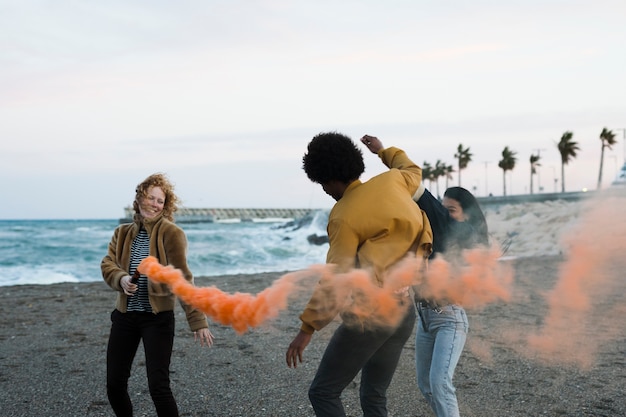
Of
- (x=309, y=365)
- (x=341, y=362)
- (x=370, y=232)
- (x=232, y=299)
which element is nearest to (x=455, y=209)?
(x=370, y=232)

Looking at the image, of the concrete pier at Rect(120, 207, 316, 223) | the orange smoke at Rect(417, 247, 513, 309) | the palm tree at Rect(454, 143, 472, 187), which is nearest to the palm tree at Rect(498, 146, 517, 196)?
→ the palm tree at Rect(454, 143, 472, 187)

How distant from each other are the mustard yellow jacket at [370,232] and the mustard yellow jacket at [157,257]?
1.33 m

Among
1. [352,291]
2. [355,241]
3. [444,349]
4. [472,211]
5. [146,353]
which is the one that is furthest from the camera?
[472,211]

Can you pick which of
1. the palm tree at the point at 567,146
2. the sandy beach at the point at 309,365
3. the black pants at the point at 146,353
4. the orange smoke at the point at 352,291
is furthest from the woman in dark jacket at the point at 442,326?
the palm tree at the point at 567,146

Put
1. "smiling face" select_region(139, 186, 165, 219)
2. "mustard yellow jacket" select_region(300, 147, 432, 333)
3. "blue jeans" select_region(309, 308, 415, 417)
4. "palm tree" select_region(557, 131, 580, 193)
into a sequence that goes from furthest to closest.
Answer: "palm tree" select_region(557, 131, 580, 193) → "smiling face" select_region(139, 186, 165, 219) → "blue jeans" select_region(309, 308, 415, 417) → "mustard yellow jacket" select_region(300, 147, 432, 333)

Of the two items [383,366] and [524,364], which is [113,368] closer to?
[383,366]

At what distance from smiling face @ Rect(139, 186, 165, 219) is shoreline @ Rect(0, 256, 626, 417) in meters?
1.23

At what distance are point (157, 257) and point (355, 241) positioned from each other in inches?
71.7

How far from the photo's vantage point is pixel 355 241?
3312 mm

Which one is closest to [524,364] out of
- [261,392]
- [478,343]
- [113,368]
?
[478,343]

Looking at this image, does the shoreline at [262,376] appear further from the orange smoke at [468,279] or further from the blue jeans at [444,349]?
the orange smoke at [468,279]

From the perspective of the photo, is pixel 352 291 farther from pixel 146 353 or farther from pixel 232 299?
pixel 146 353

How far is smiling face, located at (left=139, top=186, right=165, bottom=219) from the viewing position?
4.57m

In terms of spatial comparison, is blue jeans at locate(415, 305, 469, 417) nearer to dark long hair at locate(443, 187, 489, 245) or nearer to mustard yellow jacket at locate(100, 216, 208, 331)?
dark long hair at locate(443, 187, 489, 245)
